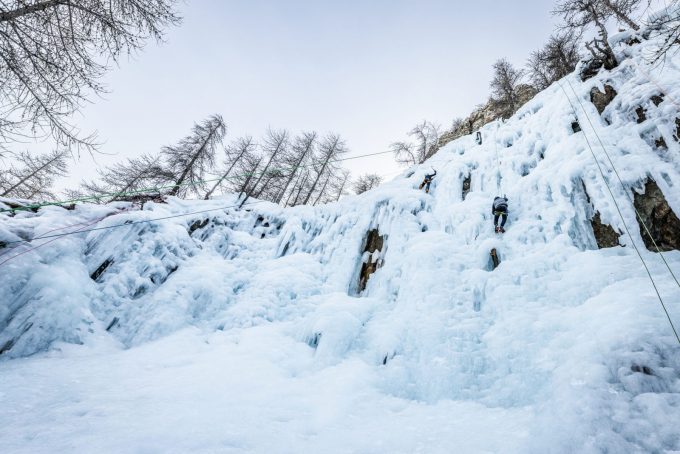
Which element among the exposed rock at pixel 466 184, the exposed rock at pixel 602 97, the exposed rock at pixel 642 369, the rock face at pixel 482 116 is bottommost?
the exposed rock at pixel 642 369

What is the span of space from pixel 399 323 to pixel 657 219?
4730mm

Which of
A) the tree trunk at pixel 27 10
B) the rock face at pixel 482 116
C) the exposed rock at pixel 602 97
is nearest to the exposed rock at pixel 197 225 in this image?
the tree trunk at pixel 27 10

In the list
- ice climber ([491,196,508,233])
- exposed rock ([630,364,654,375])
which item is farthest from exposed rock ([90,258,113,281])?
exposed rock ([630,364,654,375])

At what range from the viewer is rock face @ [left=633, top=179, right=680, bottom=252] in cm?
463

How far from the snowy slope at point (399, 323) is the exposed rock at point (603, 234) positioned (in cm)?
13

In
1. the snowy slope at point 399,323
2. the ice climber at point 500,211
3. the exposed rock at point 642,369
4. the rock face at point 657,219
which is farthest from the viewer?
the ice climber at point 500,211

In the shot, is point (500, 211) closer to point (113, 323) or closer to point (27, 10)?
point (27, 10)

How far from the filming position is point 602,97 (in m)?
7.31

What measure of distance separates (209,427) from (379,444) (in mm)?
2223

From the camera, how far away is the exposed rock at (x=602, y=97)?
710cm

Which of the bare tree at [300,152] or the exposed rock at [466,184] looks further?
the bare tree at [300,152]

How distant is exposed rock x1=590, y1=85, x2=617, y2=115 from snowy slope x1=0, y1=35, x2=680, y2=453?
19 centimetres

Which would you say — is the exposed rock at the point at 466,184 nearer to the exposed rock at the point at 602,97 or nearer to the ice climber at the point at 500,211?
the ice climber at the point at 500,211

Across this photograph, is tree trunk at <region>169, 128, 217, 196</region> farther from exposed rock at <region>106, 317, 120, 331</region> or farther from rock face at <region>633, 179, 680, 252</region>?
rock face at <region>633, 179, 680, 252</region>
